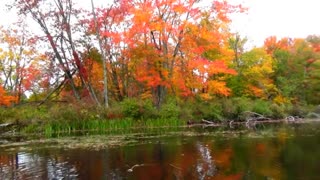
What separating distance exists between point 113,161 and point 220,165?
3.61 m

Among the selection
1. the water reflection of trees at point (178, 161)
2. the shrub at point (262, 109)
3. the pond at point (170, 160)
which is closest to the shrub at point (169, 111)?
the shrub at point (262, 109)

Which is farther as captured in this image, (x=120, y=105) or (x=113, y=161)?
(x=120, y=105)

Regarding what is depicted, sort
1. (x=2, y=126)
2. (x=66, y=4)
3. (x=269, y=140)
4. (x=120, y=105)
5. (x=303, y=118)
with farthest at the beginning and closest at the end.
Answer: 1. (x=303, y=118)
2. (x=66, y=4)
3. (x=120, y=105)
4. (x=2, y=126)
5. (x=269, y=140)

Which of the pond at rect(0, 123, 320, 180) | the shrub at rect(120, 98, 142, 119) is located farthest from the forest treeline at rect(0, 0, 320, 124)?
the pond at rect(0, 123, 320, 180)

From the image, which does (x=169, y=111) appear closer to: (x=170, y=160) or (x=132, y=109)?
(x=132, y=109)

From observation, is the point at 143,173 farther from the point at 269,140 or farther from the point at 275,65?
the point at 275,65

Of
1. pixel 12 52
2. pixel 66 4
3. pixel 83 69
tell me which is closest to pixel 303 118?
pixel 83 69

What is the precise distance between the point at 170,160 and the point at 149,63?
710 inches

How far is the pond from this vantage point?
9.56 meters

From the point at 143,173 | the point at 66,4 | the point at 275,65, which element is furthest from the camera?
the point at 275,65

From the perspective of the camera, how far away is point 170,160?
11.7 m

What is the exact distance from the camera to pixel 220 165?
1055 centimetres

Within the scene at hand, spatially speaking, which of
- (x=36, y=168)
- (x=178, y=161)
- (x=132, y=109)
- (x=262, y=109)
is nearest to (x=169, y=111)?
(x=132, y=109)

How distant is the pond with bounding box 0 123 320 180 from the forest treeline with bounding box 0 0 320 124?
1188 centimetres
